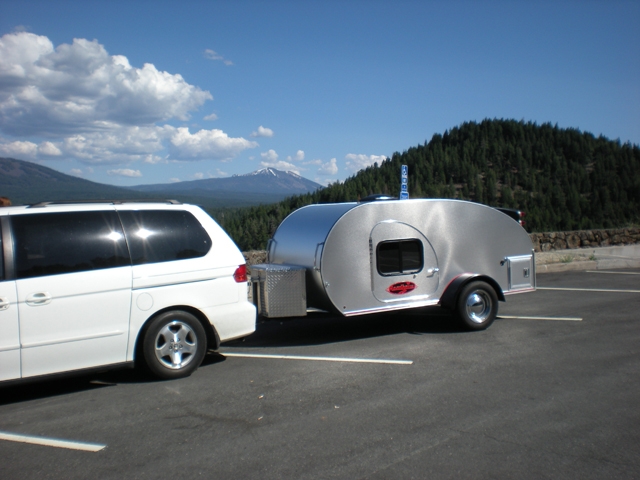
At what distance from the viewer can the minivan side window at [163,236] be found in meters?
6.14

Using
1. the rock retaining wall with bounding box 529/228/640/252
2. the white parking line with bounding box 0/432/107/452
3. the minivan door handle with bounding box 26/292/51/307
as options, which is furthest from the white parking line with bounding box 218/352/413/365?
the rock retaining wall with bounding box 529/228/640/252

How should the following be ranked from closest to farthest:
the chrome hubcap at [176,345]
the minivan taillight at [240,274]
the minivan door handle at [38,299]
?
the minivan door handle at [38,299] < the chrome hubcap at [176,345] < the minivan taillight at [240,274]

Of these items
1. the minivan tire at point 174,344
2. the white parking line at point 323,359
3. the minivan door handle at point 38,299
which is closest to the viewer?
the minivan door handle at point 38,299

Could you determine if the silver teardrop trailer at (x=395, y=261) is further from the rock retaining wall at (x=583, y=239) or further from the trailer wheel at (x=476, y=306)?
the rock retaining wall at (x=583, y=239)

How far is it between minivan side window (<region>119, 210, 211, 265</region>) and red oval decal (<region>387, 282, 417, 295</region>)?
2676 mm

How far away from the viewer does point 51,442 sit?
4609 mm

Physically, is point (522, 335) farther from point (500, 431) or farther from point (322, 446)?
point (322, 446)

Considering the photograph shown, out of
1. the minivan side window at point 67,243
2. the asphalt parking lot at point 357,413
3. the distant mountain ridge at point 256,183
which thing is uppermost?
the distant mountain ridge at point 256,183

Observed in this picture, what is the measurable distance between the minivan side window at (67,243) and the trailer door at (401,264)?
10.8 ft

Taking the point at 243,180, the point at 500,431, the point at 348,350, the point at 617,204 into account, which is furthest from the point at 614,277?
the point at 243,180

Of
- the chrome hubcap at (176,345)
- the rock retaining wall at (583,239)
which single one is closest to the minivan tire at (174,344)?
the chrome hubcap at (176,345)

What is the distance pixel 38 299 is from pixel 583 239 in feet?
58.2

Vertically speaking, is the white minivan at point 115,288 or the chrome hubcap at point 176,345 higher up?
the white minivan at point 115,288

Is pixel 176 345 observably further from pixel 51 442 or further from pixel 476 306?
pixel 476 306
